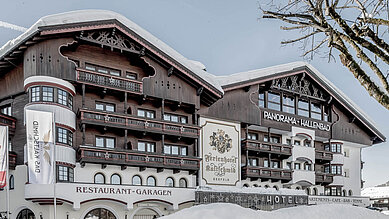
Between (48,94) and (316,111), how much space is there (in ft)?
88.6

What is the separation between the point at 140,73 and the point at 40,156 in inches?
404

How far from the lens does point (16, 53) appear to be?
25.4m

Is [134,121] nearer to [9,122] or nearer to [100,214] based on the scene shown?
[100,214]

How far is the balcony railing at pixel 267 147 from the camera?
34.4m

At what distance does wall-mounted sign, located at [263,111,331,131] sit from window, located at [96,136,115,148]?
14270 millimetres

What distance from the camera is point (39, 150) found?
2181 centimetres

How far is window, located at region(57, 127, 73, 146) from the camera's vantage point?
79.3ft

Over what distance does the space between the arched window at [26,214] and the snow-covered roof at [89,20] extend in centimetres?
952

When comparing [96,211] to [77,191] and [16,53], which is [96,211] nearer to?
[77,191]

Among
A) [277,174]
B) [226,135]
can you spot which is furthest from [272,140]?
[226,135]

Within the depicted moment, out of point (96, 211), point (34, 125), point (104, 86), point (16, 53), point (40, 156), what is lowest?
point (96, 211)

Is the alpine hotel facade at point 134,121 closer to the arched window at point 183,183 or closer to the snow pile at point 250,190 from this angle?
the arched window at point 183,183

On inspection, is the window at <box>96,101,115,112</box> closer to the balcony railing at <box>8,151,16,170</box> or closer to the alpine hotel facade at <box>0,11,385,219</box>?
the alpine hotel facade at <box>0,11,385,219</box>

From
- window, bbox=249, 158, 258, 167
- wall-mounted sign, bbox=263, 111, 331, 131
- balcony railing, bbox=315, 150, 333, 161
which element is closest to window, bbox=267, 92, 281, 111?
wall-mounted sign, bbox=263, 111, 331, 131
